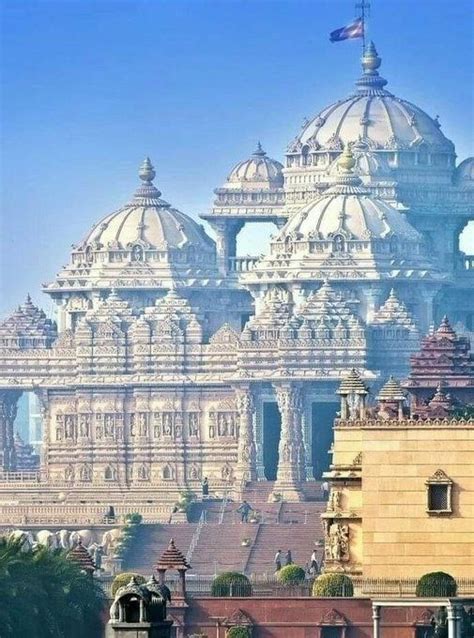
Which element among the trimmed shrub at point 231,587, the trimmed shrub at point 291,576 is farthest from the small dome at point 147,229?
the trimmed shrub at point 231,587

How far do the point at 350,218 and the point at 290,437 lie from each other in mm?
13145

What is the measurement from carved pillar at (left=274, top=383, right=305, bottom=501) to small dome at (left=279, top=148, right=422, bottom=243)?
9680 mm

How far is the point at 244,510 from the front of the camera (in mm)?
149500

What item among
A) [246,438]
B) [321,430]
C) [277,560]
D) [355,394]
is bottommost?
[277,560]

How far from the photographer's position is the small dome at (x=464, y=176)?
191 meters

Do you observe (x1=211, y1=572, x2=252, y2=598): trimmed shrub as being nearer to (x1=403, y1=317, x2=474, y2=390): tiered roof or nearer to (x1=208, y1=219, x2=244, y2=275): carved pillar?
(x1=403, y1=317, x2=474, y2=390): tiered roof

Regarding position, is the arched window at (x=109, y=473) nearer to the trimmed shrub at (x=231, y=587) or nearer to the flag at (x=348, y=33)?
the flag at (x=348, y=33)

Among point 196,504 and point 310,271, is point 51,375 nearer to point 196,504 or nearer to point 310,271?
point 310,271

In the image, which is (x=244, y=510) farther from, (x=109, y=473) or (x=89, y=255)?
(x=89, y=255)

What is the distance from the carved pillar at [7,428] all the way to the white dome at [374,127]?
15.3 meters

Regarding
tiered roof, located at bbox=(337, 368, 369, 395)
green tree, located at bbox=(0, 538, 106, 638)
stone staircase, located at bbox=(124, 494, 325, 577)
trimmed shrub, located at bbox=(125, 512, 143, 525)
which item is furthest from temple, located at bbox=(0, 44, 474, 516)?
green tree, located at bbox=(0, 538, 106, 638)

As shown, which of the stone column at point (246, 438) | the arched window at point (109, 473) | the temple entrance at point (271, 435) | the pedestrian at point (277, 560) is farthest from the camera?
the arched window at point (109, 473)

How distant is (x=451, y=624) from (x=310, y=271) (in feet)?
363

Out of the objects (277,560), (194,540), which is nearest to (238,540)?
(194,540)
